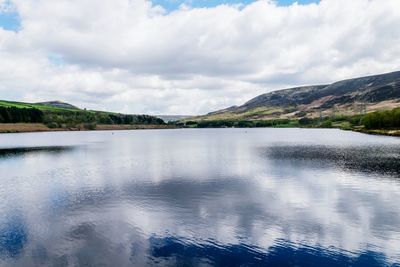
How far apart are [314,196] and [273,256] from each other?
73.0 feet

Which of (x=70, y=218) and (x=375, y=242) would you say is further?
(x=70, y=218)

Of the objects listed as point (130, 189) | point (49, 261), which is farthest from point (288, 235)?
point (130, 189)

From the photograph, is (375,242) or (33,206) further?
(33,206)

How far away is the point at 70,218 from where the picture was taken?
123 feet

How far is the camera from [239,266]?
24984mm

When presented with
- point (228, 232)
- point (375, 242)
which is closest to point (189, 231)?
point (228, 232)

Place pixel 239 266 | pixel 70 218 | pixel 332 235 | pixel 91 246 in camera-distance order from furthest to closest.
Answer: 1. pixel 70 218
2. pixel 332 235
3. pixel 91 246
4. pixel 239 266

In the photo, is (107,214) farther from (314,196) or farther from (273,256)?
(314,196)

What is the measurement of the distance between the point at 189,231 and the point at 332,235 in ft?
42.7

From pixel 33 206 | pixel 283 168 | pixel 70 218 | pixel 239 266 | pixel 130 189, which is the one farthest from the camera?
pixel 283 168

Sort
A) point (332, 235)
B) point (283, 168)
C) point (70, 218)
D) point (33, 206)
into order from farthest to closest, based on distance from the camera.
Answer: point (283, 168), point (33, 206), point (70, 218), point (332, 235)

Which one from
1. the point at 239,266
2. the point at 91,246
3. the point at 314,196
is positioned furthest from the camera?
the point at 314,196

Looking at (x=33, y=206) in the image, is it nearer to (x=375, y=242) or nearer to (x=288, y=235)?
(x=288, y=235)

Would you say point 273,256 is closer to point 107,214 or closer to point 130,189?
point 107,214
